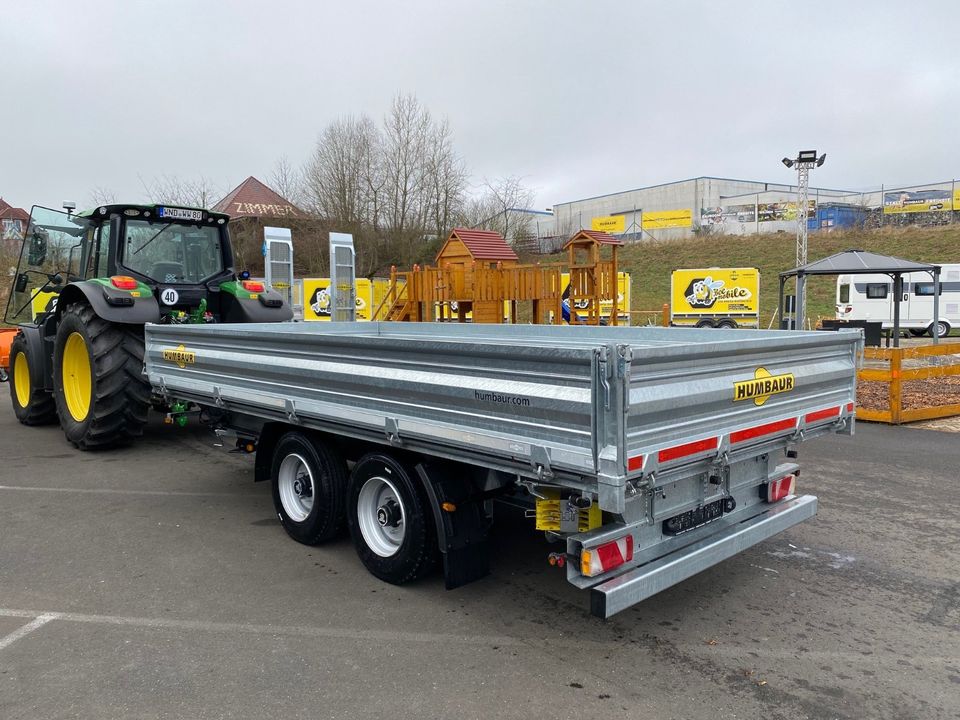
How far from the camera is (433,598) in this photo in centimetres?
420

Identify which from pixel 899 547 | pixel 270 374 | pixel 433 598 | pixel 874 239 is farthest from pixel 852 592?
pixel 874 239

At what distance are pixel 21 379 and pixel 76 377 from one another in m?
2.25

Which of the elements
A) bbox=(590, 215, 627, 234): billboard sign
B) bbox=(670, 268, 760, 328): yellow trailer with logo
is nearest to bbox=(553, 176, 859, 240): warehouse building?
bbox=(590, 215, 627, 234): billboard sign

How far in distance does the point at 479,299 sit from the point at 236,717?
54.1 ft

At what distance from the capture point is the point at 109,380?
7520mm

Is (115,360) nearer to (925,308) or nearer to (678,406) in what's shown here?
(678,406)

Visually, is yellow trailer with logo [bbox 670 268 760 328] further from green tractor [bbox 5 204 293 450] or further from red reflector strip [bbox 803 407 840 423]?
red reflector strip [bbox 803 407 840 423]

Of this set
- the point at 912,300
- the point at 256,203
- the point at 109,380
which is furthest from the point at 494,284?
the point at 256,203

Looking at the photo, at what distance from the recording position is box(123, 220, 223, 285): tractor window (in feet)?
27.7

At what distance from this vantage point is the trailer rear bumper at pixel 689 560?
328cm

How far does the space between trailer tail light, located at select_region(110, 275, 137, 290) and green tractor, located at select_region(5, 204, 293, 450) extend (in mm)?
11

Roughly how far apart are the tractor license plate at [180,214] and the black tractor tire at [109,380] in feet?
4.74

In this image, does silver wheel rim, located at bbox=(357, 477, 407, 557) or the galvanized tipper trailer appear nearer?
the galvanized tipper trailer

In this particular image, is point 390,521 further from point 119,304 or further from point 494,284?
point 494,284
